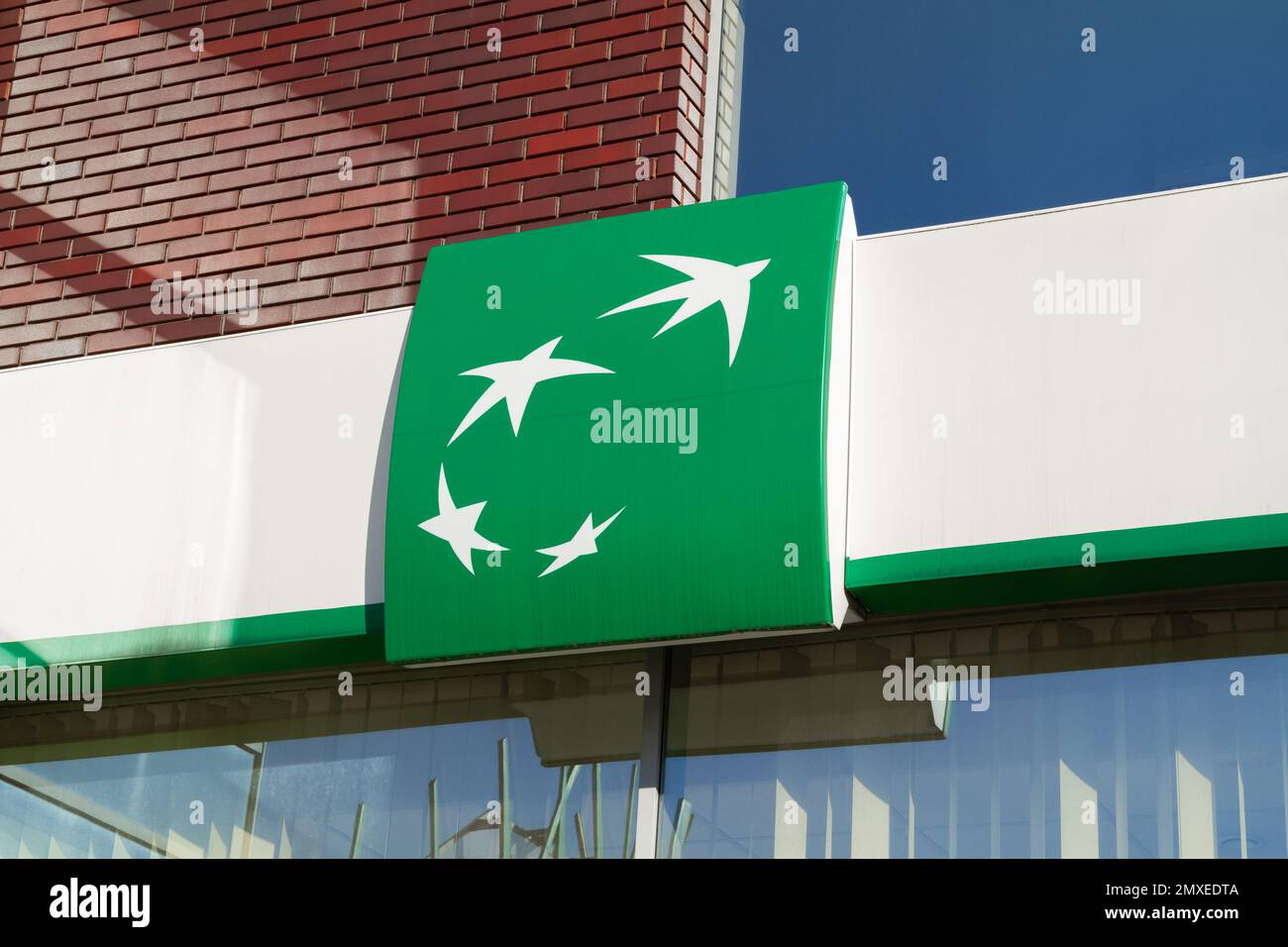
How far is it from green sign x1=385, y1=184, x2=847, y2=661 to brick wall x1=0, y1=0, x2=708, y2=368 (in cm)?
93

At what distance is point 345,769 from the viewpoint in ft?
20.0

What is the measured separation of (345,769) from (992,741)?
2.46 m

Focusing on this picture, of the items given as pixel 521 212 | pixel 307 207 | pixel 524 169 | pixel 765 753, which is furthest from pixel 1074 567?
pixel 307 207

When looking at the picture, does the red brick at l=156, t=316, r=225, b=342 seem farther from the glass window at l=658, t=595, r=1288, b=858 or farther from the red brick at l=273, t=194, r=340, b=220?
the glass window at l=658, t=595, r=1288, b=858

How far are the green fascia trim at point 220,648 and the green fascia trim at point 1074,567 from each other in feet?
6.27

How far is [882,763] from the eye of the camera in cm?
536

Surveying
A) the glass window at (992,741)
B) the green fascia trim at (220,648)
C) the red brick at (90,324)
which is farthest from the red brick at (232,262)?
the glass window at (992,741)

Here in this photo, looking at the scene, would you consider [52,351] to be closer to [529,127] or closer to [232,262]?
[232,262]

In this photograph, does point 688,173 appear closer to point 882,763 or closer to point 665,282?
point 665,282

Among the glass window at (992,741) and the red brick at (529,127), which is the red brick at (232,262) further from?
the glass window at (992,741)

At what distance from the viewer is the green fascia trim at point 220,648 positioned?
19.4 feet
